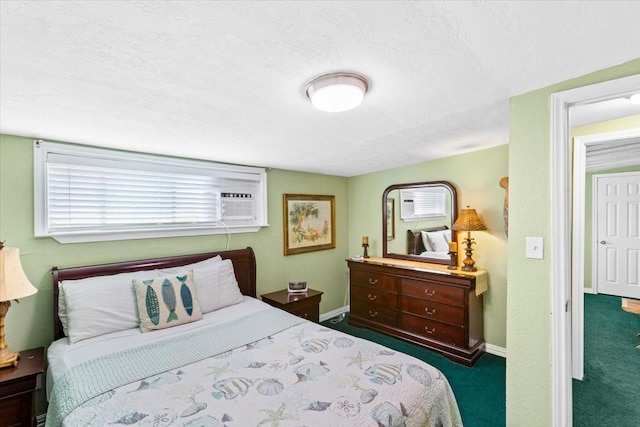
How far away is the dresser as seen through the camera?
2.87 meters

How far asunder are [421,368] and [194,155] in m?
2.46

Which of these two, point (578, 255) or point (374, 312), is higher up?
point (578, 255)

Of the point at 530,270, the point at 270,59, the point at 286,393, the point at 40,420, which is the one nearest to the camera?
the point at 270,59

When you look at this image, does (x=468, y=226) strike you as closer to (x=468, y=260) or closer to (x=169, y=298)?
(x=468, y=260)

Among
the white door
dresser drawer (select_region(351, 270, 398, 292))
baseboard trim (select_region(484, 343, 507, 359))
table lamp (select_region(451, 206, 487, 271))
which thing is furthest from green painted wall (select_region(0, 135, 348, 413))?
the white door

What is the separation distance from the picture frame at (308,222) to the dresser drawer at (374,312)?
0.87 metres

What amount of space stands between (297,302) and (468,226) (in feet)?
6.15

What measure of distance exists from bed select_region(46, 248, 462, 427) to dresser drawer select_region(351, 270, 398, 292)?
150cm

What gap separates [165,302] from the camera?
85.1 inches

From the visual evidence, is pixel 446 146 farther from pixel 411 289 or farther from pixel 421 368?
pixel 421 368

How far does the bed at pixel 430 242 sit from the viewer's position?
3.38m

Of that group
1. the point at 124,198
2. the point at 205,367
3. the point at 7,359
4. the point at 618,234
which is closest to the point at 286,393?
the point at 205,367

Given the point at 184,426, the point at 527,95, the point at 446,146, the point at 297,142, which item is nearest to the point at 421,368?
the point at 184,426

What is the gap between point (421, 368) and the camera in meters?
1.61
